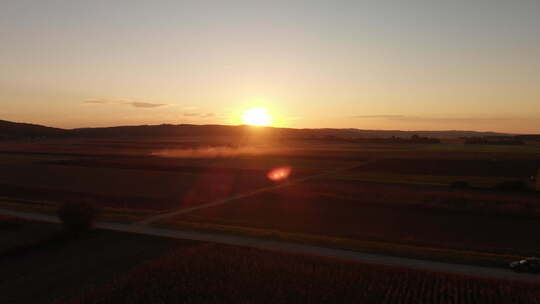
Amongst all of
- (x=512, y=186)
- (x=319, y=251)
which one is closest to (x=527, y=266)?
(x=319, y=251)

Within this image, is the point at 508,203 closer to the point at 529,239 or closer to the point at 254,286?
the point at 529,239

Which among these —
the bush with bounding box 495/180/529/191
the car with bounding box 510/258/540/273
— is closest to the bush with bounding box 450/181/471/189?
the bush with bounding box 495/180/529/191

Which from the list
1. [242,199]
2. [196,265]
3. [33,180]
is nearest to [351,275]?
[196,265]

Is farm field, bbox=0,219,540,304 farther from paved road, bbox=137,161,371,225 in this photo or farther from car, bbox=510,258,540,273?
paved road, bbox=137,161,371,225

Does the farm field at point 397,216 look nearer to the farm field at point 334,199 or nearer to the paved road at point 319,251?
the farm field at point 334,199

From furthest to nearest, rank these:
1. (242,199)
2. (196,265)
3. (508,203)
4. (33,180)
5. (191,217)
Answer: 1. (33,180)
2. (242,199)
3. (508,203)
4. (191,217)
5. (196,265)
